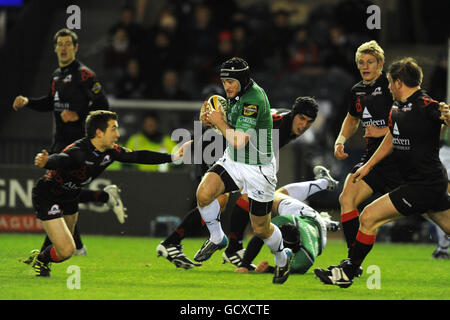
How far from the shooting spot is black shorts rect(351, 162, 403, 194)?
29.9 feet

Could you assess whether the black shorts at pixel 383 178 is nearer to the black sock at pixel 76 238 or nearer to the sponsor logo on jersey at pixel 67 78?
the black sock at pixel 76 238

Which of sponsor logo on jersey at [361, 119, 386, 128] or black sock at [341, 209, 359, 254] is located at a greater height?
sponsor logo on jersey at [361, 119, 386, 128]

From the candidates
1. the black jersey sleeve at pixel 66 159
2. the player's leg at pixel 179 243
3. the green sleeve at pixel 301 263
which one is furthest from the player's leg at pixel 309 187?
the black jersey sleeve at pixel 66 159

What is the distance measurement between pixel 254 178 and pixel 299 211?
1.42 m

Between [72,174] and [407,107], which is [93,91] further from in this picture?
[407,107]

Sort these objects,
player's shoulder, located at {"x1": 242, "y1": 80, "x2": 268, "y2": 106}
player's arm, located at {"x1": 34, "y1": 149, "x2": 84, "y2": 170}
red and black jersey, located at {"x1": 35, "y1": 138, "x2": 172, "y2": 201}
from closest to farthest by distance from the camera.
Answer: player's arm, located at {"x1": 34, "y1": 149, "x2": 84, "y2": 170} < player's shoulder, located at {"x1": 242, "y1": 80, "x2": 268, "y2": 106} < red and black jersey, located at {"x1": 35, "y1": 138, "x2": 172, "y2": 201}

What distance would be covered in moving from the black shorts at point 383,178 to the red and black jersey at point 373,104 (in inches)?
4.9

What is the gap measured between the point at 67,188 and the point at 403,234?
22.2ft

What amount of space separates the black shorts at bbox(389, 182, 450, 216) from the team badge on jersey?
136 cm

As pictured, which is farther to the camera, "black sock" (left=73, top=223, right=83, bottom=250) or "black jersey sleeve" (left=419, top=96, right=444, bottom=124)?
"black sock" (left=73, top=223, right=83, bottom=250)

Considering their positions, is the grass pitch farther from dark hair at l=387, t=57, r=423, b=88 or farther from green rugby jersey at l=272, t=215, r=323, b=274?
dark hair at l=387, t=57, r=423, b=88

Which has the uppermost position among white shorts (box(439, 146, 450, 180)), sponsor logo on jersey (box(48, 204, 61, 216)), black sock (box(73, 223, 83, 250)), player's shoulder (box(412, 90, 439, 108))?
player's shoulder (box(412, 90, 439, 108))

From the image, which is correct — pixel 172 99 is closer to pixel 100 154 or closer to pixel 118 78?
pixel 118 78

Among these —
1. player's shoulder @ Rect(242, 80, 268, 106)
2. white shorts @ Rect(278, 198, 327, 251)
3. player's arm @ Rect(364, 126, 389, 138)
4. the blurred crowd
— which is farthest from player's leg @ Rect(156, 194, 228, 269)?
the blurred crowd
